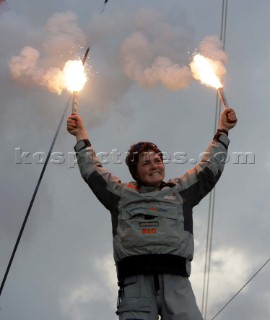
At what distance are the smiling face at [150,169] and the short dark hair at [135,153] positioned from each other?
43 mm

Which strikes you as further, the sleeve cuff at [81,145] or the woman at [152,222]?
the sleeve cuff at [81,145]

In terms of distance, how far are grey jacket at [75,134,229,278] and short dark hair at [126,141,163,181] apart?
166mm

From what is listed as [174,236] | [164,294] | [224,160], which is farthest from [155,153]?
[164,294]

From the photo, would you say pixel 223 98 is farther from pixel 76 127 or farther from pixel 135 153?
pixel 76 127

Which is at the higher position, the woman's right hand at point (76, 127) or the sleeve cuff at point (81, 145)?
the woman's right hand at point (76, 127)

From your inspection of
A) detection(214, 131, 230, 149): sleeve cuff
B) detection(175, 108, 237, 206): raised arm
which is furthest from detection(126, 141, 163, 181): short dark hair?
detection(214, 131, 230, 149): sleeve cuff

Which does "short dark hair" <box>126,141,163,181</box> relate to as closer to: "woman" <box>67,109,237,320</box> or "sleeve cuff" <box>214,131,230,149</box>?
"woman" <box>67,109,237,320</box>

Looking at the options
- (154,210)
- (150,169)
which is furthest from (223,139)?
(154,210)

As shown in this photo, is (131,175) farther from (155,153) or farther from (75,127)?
(75,127)

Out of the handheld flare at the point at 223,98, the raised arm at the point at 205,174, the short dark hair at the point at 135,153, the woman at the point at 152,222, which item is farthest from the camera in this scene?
the handheld flare at the point at 223,98

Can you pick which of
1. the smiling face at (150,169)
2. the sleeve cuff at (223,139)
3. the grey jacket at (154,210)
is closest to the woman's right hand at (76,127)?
the grey jacket at (154,210)

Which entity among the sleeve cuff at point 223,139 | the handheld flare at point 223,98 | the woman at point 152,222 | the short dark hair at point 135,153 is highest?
the handheld flare at point 223,98

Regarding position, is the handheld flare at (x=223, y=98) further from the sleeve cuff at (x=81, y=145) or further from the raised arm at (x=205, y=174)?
the sleeve cuff at (x=81, y=145)

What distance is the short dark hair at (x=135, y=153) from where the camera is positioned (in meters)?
4.51
